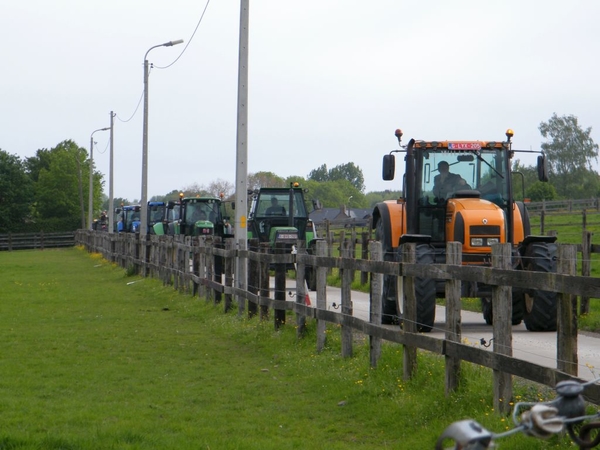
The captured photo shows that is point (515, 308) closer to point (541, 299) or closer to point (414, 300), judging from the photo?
point (541, 299)

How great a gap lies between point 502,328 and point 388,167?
23.1 feet

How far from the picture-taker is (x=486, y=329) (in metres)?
14.1

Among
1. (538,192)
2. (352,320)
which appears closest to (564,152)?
(538,192)

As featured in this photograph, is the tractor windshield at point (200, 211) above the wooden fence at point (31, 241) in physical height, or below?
above

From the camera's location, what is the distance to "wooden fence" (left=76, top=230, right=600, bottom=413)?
616 centimetres

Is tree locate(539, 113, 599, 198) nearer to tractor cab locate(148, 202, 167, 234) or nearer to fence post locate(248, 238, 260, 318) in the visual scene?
tractor cab locate(148, 202, 167, 234)

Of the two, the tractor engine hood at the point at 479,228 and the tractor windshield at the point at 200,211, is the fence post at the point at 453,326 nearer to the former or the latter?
the tractor engine hood at the point at 479,228

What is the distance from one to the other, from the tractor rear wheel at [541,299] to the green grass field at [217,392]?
2.67 meters

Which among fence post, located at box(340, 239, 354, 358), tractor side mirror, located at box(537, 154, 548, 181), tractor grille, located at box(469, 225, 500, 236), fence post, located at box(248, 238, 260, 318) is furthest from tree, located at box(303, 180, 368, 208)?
fence post, located at box(340, 239, 354, 358)

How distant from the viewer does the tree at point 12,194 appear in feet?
281

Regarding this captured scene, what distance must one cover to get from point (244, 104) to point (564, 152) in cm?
8781

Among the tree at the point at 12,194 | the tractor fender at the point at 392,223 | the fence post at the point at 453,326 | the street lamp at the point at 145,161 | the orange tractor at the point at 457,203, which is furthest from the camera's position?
the tree at the point at 12,194

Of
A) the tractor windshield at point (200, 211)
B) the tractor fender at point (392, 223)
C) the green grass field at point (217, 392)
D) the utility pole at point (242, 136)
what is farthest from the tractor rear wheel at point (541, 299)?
the tractor windshield at point (200, 211)

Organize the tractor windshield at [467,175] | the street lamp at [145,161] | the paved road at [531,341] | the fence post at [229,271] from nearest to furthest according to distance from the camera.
→ 1. the paved road at [531,341]
2. the tractor windshield at [467,175]
3. the fence post at [229,271]
4. the street lamp at [145,161]
